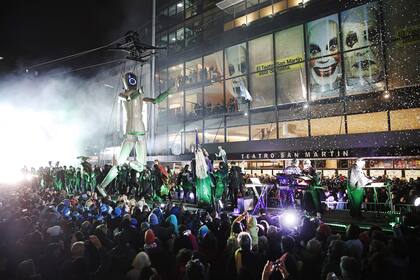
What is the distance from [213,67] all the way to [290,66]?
6624mm

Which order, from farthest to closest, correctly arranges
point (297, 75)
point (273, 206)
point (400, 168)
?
point (297, 75), point (400, 168), point (273, 206)

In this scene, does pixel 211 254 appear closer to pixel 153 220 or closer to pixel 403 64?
pixel 153 220

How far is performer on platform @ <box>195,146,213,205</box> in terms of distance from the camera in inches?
408

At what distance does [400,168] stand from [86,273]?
16.5 m

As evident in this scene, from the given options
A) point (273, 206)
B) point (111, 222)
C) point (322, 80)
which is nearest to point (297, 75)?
point (322, 80)

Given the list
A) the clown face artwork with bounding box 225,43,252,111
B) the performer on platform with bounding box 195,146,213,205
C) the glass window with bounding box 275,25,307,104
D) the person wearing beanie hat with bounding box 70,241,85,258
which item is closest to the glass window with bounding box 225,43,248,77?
the clown face artwork with bounding box 225,43,252,111

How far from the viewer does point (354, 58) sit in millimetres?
16781

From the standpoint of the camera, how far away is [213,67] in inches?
939

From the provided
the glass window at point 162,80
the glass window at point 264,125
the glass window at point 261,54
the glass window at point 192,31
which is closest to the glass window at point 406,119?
the glass window at point 264,125

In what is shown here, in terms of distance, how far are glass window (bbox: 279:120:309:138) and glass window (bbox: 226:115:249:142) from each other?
2622mm

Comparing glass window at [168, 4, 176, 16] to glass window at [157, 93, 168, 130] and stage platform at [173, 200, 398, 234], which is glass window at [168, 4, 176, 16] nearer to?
glass window at [157, 93, 168, 130]

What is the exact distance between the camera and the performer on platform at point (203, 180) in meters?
10.4

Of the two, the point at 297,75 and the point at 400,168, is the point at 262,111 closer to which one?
the point at 297,75

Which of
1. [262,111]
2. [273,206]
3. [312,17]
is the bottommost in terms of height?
[273,206]
